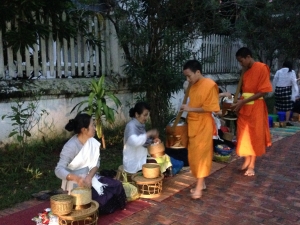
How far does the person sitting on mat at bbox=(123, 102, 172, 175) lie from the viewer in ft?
12.9

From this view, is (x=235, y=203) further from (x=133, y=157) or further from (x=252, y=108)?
(x=252, y=108)

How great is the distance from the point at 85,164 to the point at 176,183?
1.52 meters

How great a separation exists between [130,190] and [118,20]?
3214 mm

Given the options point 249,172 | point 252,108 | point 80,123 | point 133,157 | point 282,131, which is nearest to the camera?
point 80,123

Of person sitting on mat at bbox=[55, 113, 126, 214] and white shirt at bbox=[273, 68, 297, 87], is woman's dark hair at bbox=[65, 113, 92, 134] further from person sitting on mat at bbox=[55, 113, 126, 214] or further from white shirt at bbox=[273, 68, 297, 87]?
white shirt at bbox=[273, 68, 297, 87]

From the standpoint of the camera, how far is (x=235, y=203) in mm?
3867

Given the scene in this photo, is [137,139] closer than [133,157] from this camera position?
Yes

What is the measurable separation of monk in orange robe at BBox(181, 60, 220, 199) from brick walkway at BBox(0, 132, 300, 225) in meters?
0.28

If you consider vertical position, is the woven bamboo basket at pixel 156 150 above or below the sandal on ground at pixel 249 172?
above

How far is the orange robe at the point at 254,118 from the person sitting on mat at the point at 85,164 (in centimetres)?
211

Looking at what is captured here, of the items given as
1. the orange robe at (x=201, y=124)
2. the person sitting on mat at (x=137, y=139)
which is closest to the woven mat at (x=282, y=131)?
the orange robe at (x=201, y=124)

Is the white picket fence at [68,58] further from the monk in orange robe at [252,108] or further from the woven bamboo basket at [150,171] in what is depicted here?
the woven bamboo basket at [150,171]

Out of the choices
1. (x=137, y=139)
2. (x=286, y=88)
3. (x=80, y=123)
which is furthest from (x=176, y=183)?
(x=286, y=88)

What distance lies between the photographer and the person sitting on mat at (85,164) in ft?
10.6
